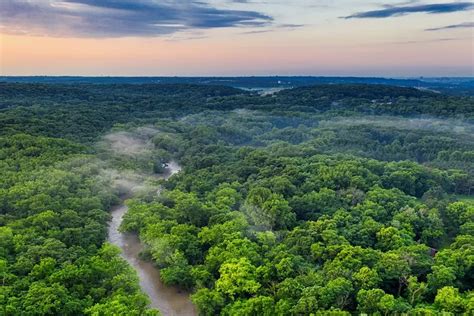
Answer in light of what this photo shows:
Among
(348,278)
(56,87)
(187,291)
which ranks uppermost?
(56,87)

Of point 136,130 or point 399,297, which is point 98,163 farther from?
point 399,297

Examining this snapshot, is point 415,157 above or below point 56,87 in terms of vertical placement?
below

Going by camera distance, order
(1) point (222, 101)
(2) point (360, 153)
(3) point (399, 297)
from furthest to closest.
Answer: (1) point (222, 101)
(2) point (360, 153)
(3) point (399, 297)

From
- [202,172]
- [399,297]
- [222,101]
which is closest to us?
[399,297]

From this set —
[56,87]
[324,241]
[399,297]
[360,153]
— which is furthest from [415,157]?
[56,87]

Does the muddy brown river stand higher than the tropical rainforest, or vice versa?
the tropical rainforest
